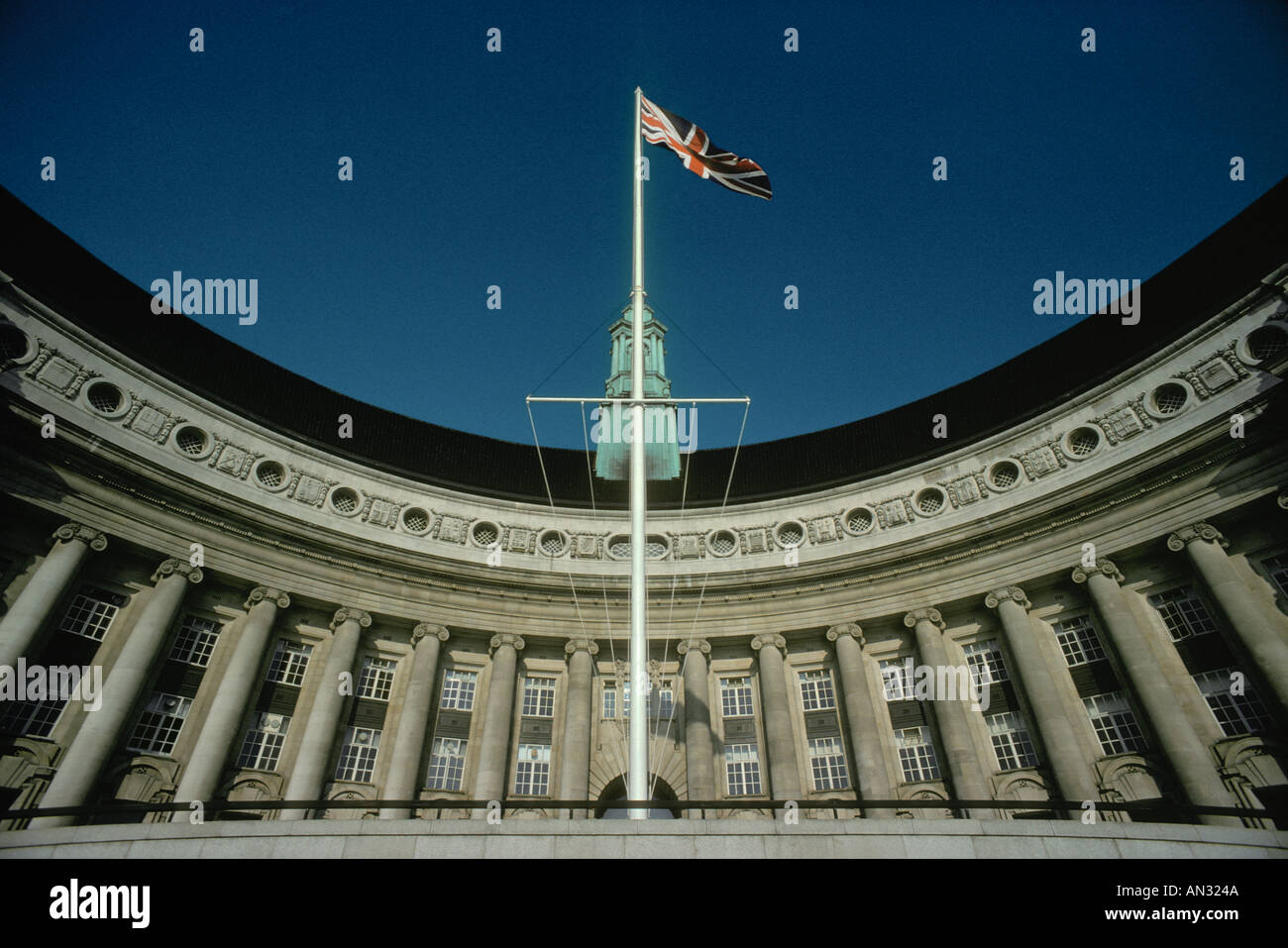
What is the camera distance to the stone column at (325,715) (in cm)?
2769

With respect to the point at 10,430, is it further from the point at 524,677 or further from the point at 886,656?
the point at 886,656

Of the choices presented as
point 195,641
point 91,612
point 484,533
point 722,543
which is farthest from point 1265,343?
point 91,612

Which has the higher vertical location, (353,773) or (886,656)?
(886,656)

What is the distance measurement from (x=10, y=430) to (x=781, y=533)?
113 feet

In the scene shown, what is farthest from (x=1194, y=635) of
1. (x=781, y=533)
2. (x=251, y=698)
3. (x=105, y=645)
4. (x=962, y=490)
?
(x=105, y=645)

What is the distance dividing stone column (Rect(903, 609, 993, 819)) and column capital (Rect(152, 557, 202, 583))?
3223 centimetres

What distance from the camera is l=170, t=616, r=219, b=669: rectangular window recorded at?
29.4 meters

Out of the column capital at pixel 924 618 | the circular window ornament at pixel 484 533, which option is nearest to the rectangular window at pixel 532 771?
the circular window ornament at pixel 484 533

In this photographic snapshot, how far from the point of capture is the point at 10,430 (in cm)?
2575

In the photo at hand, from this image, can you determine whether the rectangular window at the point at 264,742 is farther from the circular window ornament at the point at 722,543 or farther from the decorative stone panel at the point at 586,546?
the circular window ornament at the point at 722,543

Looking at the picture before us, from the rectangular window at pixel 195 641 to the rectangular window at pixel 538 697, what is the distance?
1436cm

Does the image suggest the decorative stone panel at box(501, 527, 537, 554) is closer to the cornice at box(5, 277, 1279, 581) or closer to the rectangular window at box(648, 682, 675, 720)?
the cornice at box(5, 277, 1279, 581)
